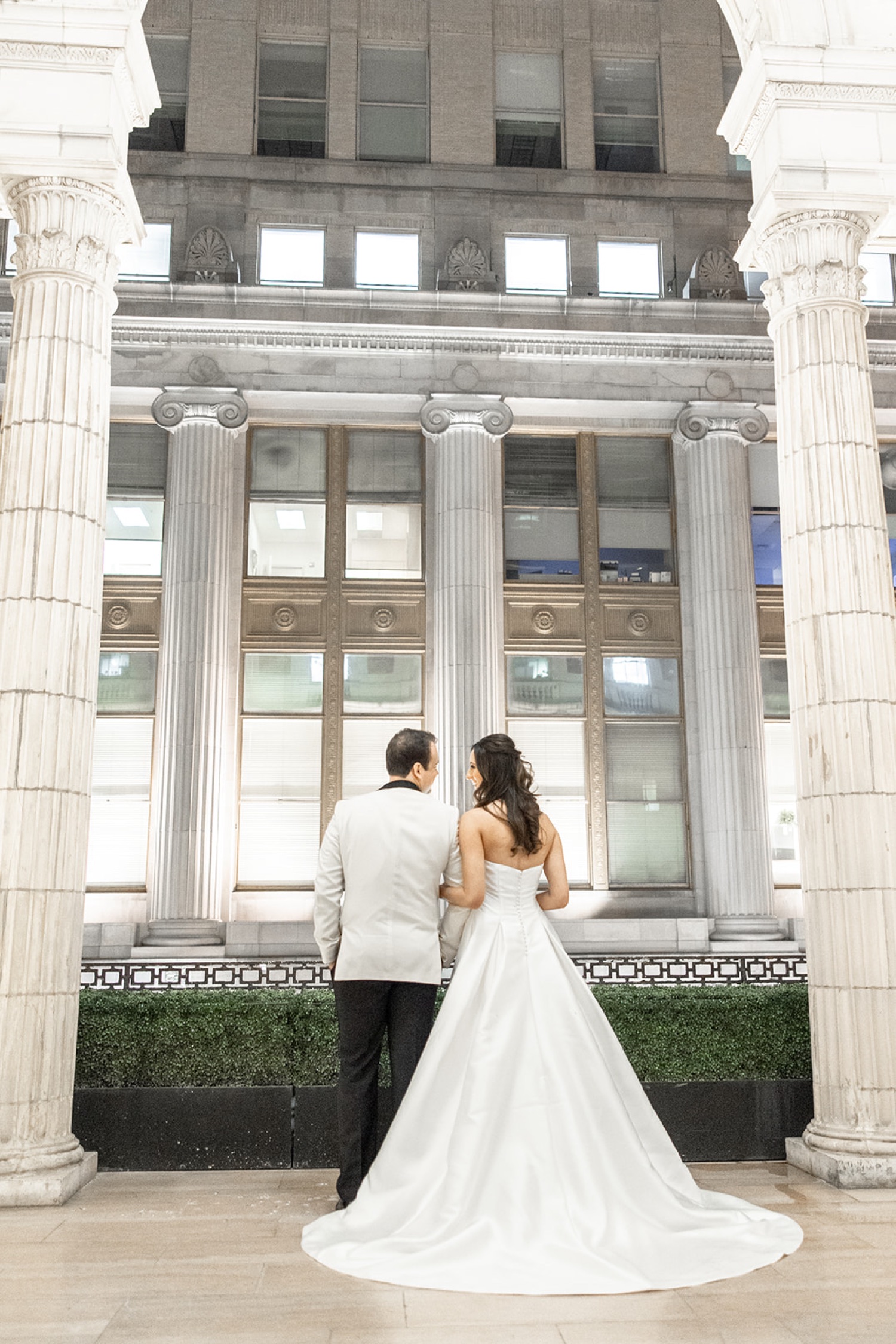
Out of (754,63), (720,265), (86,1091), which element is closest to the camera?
(86,1091)

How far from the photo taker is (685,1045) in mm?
8203

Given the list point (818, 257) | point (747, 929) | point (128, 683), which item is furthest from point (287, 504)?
point (818, 257)

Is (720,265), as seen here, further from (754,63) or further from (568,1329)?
(568,1329)

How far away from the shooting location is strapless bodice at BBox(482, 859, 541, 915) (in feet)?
20.4

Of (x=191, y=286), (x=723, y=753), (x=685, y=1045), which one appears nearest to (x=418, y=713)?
(x=723, y=753)

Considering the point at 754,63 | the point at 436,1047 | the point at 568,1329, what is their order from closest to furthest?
the point at 568,1329 < the point at 436,1047 < the point at 754,63

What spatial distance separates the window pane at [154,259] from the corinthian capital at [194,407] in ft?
7.97

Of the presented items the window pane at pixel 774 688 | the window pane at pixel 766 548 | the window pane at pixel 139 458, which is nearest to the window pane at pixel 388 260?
the window pane at pixel 139 458

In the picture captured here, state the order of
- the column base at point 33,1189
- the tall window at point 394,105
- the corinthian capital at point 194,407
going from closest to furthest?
the column base at point 33,1189, the corinthian capital at point 194,407, the tall window at point 394,105

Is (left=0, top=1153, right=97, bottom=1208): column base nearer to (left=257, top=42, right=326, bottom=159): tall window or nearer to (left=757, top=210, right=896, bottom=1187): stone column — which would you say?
(left=757, top=210, right=896, bottom=1187): stone column

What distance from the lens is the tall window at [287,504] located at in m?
20.6

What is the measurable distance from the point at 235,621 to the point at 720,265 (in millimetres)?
10659

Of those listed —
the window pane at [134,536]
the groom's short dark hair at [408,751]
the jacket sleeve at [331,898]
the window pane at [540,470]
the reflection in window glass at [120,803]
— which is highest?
the window pane at [540,470]

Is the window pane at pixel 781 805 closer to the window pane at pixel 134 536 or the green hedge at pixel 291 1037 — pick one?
the window pane at pixel 134 536
